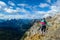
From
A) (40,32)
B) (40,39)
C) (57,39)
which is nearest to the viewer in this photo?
(57,39)

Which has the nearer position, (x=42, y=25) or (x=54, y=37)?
(x=54, y=37)

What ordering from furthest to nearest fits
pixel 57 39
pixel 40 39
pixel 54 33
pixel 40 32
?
pixel 40 32 → pixel 40 39 → pixel 54 33 → pixel 57 39

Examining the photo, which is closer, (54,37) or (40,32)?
(54,37)

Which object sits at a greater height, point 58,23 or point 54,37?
point 58,23

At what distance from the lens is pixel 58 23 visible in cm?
2812

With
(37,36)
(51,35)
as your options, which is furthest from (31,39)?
(51,35)

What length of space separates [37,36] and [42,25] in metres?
2.15

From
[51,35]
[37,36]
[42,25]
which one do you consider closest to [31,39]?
[37,36]

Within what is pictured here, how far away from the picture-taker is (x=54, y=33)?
24422mm

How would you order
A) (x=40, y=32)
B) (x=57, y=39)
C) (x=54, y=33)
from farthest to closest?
(x=40, y=32) < (x=54, y=33) < (x=57, y=39)

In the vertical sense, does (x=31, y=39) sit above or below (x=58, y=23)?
below

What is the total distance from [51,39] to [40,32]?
6.55m

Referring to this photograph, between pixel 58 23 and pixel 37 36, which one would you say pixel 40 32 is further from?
pixel 58 23

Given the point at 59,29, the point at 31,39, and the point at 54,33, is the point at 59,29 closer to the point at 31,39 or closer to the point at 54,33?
the point at 54,33
